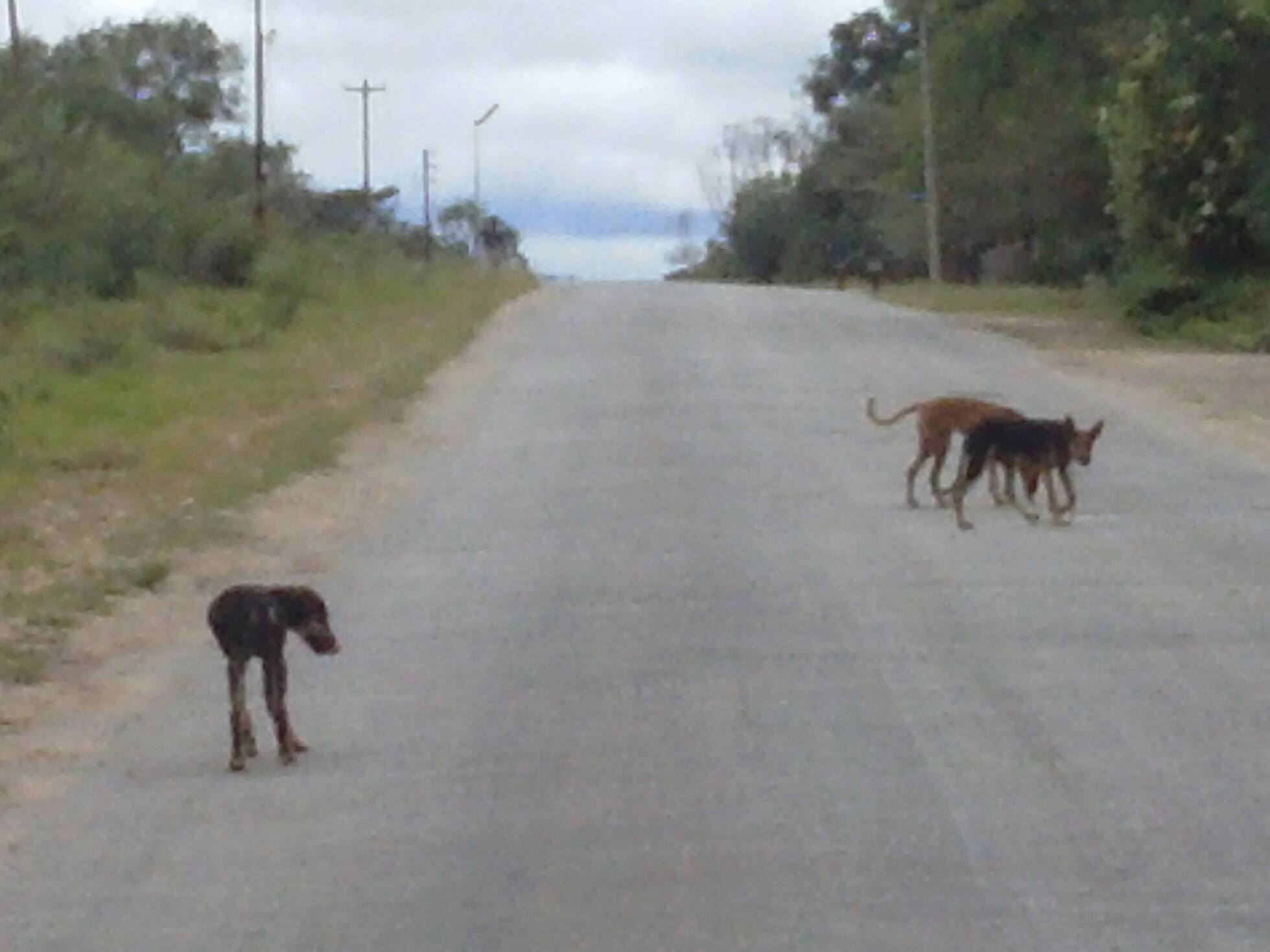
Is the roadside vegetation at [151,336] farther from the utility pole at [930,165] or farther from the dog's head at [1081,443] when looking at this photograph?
the utility pole at [930,165]

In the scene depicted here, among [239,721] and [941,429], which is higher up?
[941,429]

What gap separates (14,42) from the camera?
44.5 metres

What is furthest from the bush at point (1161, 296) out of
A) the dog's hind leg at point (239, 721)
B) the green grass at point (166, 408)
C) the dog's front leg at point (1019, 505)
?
the dog's hind leg at point (239, 721)

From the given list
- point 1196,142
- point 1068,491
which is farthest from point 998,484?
point 1196,142

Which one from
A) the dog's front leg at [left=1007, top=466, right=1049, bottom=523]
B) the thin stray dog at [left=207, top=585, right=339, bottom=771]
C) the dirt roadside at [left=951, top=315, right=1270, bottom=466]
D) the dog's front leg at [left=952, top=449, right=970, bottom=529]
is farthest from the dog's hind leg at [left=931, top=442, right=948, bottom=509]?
the thin stray dog at [left=207, top=585, right=339, bottom=771]

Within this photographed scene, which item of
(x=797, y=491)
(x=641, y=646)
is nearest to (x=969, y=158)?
(x=797, y=491)

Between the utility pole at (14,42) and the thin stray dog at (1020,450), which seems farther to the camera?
the utility pole at (14,42)

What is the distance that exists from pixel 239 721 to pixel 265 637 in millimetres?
335

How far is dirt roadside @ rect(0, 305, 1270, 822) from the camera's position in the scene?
10.1 metres

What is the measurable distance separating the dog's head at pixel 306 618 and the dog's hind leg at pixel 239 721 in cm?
23

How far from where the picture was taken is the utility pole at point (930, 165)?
50.2 meters

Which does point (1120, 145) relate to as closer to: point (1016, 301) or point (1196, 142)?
point (1196, 142)

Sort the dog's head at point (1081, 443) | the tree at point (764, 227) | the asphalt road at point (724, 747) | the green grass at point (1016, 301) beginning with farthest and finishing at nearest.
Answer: the tree at point (764, 227) → the green grass at point (1016, 301) → the dog's head at point (1081, 443) → the asphalt road at point (724, 747)

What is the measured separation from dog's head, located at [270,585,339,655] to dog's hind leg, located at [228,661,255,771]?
9.1 inches
